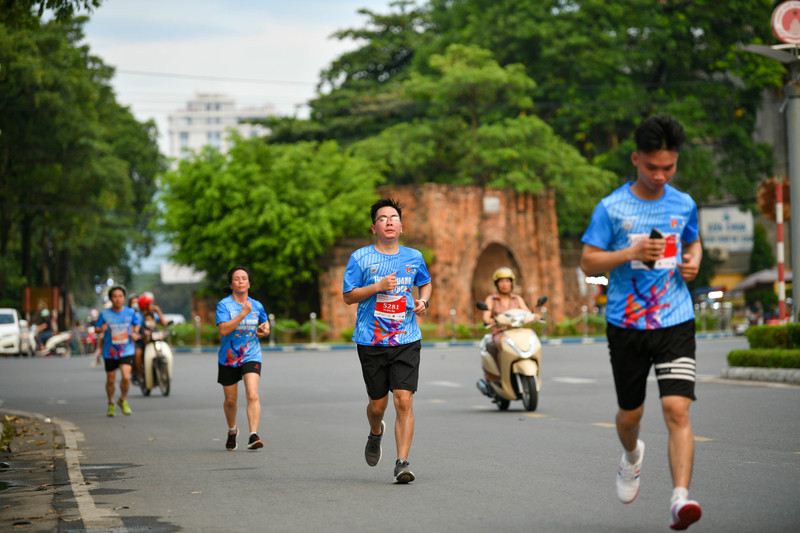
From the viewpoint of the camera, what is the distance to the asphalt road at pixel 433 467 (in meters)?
6.82

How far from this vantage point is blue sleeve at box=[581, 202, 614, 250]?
624 cm

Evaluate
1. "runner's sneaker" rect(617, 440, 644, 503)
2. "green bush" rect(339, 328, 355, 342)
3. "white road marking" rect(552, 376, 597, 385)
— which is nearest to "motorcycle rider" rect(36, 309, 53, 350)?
"green bush" rect(339, 328, 355, 342)

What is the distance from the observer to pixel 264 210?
42.7m

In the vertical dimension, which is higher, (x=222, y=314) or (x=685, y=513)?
(x=222, y=314)

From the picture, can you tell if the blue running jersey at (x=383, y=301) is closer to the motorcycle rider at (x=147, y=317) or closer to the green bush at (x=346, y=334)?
the motorcycle rider at (x=147, y=317)

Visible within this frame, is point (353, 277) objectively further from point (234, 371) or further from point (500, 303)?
point (500, 303)

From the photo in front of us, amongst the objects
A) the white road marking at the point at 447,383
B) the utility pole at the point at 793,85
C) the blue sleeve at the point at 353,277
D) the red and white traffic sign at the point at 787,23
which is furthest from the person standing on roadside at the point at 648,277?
the white road marking at the point at 447,383

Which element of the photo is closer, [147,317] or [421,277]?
[421,277]

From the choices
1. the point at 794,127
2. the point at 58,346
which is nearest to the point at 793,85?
the point at 794,127

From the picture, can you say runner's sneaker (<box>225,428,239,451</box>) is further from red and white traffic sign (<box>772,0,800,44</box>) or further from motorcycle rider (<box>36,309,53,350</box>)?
motorcycle rider (<box>36,309,53,350</box>)

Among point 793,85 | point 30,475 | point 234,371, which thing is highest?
point 793,85

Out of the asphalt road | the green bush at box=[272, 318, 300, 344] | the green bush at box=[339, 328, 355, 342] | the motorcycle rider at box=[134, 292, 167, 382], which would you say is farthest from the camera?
the green bush at box=[272, 318, 300, 344]

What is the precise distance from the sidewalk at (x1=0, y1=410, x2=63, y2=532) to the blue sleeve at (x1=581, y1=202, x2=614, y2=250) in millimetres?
3423

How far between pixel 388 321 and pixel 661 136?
2899 mm
